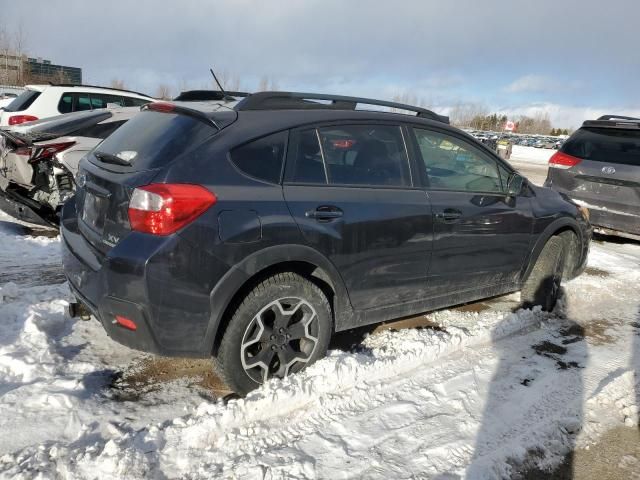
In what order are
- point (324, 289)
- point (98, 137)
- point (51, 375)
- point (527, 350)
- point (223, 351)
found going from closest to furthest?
point (223, 351), point (51, 375), point (324, 289), point (527, 350), point (98, 137)

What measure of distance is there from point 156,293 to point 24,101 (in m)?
8.40

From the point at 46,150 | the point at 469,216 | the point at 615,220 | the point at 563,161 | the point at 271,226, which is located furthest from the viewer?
the point at 563,161

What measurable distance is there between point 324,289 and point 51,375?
1.76 metres

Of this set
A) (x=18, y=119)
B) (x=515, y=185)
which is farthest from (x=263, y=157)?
(x=18, y=119)

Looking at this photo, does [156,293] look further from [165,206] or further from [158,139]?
[158,139]

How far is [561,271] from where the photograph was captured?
16.6ft

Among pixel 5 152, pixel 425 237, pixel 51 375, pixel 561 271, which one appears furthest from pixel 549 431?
pixel 5 152

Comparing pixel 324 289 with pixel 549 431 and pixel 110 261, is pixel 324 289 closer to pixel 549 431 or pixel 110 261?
pixel 110 261

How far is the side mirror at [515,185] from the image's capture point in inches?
170

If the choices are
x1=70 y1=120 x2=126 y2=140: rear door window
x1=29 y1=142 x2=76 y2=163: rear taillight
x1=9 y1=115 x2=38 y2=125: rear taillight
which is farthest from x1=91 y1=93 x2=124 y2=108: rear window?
x1=29 y1=142 x2=76 y2=163: rear taillight

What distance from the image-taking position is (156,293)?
2625mm

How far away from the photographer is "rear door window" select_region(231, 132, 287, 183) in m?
2.91

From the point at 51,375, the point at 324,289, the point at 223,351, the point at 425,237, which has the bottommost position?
the point at 51,375

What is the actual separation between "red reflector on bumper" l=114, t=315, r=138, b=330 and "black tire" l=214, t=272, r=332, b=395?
50 cm
